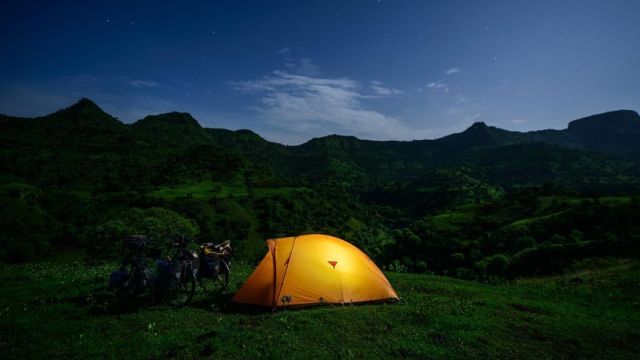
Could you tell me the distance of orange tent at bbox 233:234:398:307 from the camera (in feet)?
43.7

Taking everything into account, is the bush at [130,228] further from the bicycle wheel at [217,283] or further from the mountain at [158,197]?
the bicycle wheel at [217,283]

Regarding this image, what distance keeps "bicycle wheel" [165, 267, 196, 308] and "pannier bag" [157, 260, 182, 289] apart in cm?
22

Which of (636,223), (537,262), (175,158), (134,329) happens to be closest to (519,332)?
(134,329)

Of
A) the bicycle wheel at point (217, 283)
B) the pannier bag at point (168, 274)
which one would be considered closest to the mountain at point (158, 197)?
the bicycle wheel at point (217, 283)

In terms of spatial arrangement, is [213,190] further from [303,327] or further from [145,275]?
[303,327]

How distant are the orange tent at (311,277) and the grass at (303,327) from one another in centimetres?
50

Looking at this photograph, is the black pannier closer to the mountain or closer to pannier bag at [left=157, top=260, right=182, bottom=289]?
pannier bag at [left=157, top=260, right=182, bottom=289]

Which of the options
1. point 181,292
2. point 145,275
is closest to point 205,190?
point 181,292

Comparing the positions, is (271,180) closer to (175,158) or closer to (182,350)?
(175,158)

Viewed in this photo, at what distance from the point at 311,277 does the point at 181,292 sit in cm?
507

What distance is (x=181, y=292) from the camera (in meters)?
13.8

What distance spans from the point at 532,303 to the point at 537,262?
82.8ft

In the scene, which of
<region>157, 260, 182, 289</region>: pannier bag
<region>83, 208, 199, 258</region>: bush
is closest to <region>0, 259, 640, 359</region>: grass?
<region>157, 260, 182, 289</region>: pannier bag

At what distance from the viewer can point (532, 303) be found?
16.1m
